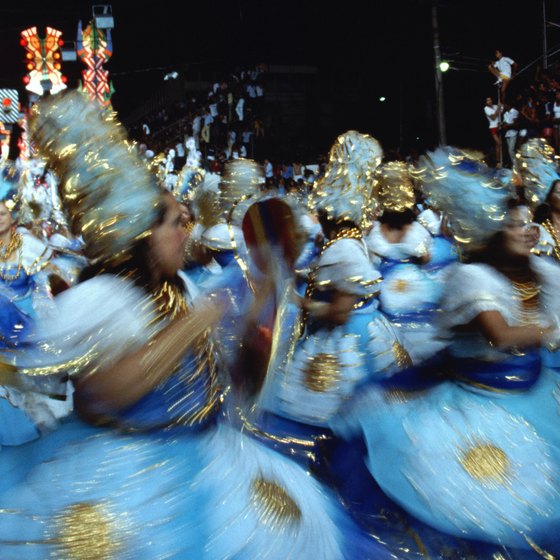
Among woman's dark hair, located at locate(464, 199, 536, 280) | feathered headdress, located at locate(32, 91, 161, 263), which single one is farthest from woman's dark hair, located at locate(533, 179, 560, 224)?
feathered headdress, located at locate(32, 91, 161, 263)

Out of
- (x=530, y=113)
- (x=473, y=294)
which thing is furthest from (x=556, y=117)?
(x=473, y=294)

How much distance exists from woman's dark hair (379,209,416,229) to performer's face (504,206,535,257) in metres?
2.94

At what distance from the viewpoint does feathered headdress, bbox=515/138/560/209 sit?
5215mm

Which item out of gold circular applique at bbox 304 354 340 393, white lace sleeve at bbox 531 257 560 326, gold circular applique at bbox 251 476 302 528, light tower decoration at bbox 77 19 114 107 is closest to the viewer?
gold circular applique at bbox 251 476 302 528

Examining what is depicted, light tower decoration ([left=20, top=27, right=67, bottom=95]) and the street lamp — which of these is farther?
light tower decoration ([left=20, top=27, right=67, bottom=95])

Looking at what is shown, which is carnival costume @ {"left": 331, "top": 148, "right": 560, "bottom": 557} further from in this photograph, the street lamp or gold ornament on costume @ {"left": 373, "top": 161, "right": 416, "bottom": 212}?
the street lamp

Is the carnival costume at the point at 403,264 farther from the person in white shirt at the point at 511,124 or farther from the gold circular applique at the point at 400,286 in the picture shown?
the person in white shirt at the point at 511,124

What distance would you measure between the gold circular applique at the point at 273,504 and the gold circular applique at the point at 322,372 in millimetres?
1685

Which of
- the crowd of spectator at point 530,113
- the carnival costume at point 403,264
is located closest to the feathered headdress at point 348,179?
the carnival costume at point 403,264

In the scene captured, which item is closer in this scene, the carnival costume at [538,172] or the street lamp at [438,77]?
the carnival costume at [538,172]

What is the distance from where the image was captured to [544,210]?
198 inches

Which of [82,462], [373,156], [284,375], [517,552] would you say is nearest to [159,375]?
[82,462]

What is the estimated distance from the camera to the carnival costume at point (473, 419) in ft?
8.59

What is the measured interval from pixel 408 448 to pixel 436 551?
0.37 m
